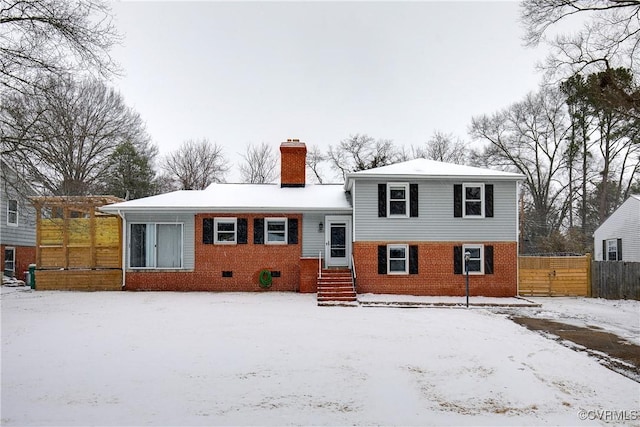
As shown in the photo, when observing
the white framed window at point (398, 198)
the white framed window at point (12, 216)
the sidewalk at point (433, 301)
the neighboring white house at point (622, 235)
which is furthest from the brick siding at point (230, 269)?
the neighboring white house at point (622, 235)

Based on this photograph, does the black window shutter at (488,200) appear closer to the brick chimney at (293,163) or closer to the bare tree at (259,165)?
the brick chimney at (293,163)

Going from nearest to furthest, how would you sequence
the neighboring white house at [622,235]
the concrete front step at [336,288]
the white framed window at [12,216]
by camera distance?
the concrete front step at [336,288], the neighboring white house at [622,235], the white framed window at [12,216]

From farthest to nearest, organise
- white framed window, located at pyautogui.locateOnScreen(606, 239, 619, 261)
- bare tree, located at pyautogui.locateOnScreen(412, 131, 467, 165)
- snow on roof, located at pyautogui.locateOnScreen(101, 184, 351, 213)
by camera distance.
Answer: bare tree, located at pyautogui.locateOnScreen(412, 131, 467, 165)
white framed window, located at pyautogui.locateOnScreen(606, 239, 619, 261)
snow on roof, located at pyautogui.locateOnScreen(101, 184, 351, 213)

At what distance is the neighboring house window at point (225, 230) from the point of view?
58.4 ft

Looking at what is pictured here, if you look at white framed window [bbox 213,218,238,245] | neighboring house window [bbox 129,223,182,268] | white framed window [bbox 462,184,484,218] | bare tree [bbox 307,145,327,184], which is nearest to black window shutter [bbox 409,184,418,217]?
white framed window [bbox 462,184,484,218]

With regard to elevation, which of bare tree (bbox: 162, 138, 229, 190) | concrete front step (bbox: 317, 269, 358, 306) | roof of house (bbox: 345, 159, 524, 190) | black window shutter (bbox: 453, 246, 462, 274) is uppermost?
Result: bare tree (bbox: 162, 138, 229, 190)

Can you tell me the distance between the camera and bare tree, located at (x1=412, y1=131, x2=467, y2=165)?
3775cm

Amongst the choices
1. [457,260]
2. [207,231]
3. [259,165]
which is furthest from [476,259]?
[259,165]

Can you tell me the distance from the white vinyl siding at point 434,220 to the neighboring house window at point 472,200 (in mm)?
149

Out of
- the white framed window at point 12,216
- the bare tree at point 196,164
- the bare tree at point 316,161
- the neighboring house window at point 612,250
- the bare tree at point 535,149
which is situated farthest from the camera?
the bare tree at point 316,161

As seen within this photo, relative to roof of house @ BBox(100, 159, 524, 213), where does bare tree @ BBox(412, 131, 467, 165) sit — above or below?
above

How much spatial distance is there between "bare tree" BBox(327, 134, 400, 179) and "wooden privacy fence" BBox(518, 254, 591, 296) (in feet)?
69.3

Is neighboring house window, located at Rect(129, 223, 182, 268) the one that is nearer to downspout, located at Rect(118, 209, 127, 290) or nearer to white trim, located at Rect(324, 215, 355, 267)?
downspout, located at Rect(118, 209, 127, 290)

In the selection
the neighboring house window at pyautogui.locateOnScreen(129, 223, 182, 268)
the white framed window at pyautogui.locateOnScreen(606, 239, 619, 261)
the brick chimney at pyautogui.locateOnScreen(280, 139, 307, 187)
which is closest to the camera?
the neighboring house window at pyautogui.locateOnScreen(129, 223, 182, 268)
